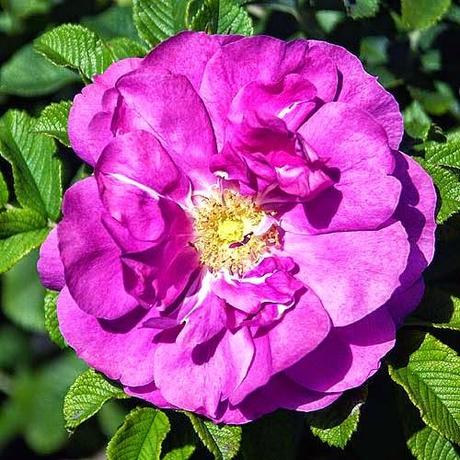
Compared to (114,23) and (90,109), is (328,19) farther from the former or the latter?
(90,109)

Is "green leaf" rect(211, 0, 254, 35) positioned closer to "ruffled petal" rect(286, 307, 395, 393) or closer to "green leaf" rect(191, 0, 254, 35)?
"green leaf" rect(191, 0, 254, 35)

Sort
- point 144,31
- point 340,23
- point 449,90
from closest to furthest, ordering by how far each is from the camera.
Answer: point 144,31 → point 340,23 → point 449,90

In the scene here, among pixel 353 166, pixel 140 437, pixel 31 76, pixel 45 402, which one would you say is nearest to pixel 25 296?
pixel 45 402

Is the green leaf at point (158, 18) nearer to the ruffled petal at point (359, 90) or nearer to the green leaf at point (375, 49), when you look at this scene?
the ruffled petal at point (359, 90)

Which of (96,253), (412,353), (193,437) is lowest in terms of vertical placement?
(193,437)

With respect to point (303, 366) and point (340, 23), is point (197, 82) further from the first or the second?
point (340, 23)

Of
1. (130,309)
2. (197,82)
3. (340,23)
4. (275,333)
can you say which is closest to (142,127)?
(197,82)

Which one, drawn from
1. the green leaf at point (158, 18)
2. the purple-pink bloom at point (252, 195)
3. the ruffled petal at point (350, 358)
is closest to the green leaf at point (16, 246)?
the purple-pink bloom at point (252, 195)

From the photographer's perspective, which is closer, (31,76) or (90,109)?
(90,109)
